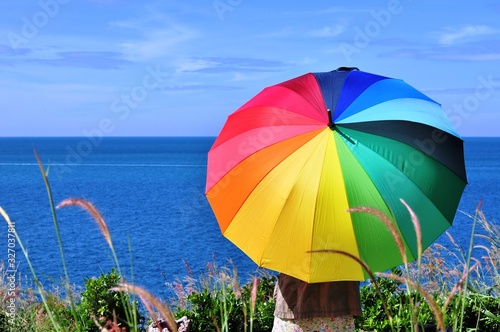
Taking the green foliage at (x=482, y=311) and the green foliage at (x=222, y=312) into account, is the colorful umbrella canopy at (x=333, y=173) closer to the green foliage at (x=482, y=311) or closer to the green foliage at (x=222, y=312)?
the green foliage at (x=222, y=312)

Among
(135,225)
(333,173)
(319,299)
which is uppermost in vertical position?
(135,225)

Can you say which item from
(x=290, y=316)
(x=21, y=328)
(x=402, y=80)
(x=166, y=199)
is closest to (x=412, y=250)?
(x=290, y=316)

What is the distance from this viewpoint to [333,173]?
14.1 feet

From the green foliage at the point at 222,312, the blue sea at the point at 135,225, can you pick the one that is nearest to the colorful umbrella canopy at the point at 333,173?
the green foliage at the point at 222,312

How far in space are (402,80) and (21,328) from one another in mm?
4224

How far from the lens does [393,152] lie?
14.7ft

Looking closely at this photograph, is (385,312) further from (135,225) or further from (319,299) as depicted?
(135,225)

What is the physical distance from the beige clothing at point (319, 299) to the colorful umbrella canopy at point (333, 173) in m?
0.23

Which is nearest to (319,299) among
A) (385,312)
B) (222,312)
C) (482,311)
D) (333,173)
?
(333,173)

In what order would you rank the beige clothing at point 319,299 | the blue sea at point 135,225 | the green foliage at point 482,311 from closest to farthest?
the beige clothing at point 319,299
the green foliage at point 482,311
the blue sea at point 135,225

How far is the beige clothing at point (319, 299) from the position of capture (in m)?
4.40

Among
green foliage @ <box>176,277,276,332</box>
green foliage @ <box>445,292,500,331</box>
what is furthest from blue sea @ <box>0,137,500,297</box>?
green foliage @ <box>445,292,500,331</box>

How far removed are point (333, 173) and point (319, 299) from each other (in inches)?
32.9

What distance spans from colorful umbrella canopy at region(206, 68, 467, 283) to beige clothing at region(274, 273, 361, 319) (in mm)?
231
